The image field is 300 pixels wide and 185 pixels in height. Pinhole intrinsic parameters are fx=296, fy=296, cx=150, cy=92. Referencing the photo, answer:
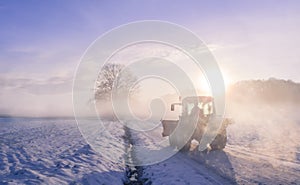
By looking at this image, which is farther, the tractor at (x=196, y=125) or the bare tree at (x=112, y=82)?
the bare tree at (x=112, y=82)

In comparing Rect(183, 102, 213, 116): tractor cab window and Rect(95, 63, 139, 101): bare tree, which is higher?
Rect(95, 63, 139, 101): bare tree

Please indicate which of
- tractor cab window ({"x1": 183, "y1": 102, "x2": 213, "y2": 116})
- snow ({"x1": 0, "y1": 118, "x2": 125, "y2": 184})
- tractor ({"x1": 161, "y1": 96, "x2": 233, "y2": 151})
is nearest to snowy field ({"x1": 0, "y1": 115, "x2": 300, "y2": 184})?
snow ({"x1": 0, "y1": 118, "x2": 125, "y2": 184})

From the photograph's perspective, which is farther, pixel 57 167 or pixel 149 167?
pixel 149 167

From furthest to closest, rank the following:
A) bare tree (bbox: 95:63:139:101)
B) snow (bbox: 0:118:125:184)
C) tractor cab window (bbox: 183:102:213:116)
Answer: bare tree (bbox: 95:63:139:101) < tractor cab window (bbox: 183:102:213:116) < snow (bbox: 0:118:125:184)

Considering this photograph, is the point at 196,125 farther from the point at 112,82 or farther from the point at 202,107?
the point at 112,82

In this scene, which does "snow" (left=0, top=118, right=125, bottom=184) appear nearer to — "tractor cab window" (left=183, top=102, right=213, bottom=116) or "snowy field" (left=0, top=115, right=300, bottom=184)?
"snowy field" (left=0, top=115, right=300, bottom=184)

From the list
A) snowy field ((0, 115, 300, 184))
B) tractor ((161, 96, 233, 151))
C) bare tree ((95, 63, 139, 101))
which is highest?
bare tree ((95, 63, 139, 101))

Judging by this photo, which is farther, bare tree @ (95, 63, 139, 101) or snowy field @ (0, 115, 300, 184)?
bare tree @ (95, 63, 139, 101)

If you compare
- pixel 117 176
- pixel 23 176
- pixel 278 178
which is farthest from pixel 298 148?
pixel 23 176

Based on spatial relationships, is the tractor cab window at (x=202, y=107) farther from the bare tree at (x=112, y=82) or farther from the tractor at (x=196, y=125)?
the bare tree at (x=112, y=82)

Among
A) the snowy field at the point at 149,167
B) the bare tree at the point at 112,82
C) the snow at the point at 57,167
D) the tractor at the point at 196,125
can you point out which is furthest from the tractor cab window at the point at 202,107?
the bare tree at the point at 112,82

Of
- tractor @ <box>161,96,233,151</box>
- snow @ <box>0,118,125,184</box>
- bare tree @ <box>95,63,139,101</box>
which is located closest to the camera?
snow @ <box>0,118,125,184</box>

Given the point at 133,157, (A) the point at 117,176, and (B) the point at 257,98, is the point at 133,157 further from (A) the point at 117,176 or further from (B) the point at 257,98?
(B) the point at 257,98

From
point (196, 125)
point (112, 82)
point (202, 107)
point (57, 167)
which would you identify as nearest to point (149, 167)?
point (57, 167)
